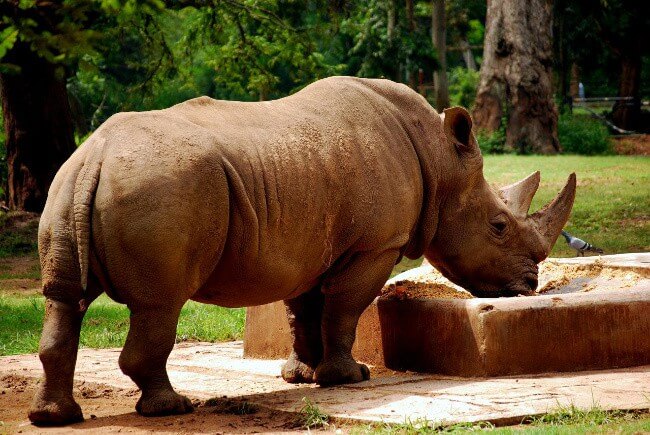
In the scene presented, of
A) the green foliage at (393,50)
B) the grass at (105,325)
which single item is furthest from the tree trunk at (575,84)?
the grass at (105,325)

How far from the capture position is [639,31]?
3922cm

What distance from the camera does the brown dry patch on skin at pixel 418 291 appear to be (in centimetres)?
764

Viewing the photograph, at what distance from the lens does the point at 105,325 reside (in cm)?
1038

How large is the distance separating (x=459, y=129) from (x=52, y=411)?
3.40 meters

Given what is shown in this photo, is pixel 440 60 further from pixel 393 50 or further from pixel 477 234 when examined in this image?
pixel 477 234

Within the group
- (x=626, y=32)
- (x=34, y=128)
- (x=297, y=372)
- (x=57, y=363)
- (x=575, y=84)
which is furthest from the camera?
(x=575, y=84)

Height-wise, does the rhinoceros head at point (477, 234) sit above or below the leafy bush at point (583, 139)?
above

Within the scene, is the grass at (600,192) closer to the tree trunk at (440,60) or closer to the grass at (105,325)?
the grass at (105,325)

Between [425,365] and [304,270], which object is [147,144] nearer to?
[304,270]

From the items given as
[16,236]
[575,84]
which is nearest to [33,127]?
[16,236]

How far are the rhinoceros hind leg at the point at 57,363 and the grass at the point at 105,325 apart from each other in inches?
121

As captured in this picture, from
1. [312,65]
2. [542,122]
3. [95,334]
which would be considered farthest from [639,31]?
[95,334]

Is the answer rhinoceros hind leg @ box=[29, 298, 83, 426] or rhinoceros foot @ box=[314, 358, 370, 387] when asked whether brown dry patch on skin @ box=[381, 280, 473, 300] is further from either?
rhinoceros hind leg @ box=[29, 298, 83, 426]

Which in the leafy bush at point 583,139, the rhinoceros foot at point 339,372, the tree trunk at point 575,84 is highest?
the rhinoceros foot at point 339,372
